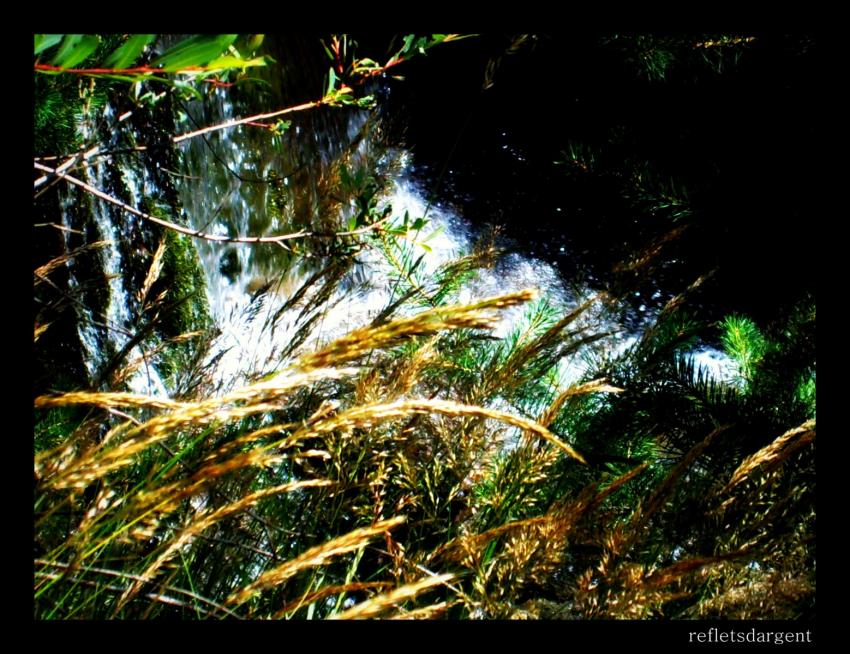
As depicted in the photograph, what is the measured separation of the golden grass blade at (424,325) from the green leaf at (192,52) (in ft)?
1.27

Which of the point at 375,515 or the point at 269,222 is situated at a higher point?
the point at 269,222

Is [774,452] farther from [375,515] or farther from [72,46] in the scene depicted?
[72,46]

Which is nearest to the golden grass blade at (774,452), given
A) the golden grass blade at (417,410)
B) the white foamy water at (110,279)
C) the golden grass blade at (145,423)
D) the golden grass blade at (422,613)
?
the golden grass blade at (417,410)

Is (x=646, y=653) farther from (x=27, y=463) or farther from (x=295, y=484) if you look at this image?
(x=27, y=463)

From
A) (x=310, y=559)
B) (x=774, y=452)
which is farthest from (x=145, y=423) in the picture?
(x=774, y=452)

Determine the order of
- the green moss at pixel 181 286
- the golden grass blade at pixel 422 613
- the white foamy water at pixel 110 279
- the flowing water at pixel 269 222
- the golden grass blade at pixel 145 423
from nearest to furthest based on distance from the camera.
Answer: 1. the golden grass blade at pixel 145 423
2. the golden grass blade at pixel 422 613
3. the white foamy water at pixel 110 279
4. the flowing water at pixel 269 222
5. the green moss at pixel 181 286

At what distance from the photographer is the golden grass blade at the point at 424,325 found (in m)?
0.63

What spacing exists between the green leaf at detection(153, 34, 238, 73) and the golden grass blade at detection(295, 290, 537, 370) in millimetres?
388

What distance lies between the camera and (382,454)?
107 centimetres

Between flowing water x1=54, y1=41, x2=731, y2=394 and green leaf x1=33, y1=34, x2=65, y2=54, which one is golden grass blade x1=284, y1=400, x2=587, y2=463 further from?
flowing water x1=54, y1=41, x2=731, y2=394

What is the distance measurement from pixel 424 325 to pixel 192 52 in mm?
442

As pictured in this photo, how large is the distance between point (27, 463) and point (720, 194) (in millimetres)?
2153

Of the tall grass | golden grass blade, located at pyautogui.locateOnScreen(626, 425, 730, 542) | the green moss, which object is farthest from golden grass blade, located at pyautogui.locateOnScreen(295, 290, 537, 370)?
the green moss

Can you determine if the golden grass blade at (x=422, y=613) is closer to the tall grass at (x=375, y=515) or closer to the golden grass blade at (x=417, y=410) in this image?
the tall grass at (x=375, y=515)
